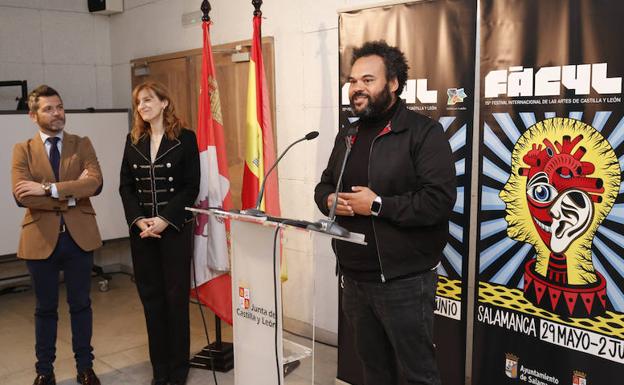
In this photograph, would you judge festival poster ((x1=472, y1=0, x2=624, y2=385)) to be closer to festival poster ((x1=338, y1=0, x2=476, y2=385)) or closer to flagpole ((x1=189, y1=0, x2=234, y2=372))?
festival poster ((x1=338, y1=0, x2=476, y2=385))

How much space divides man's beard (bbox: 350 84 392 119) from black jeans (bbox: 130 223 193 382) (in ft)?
4.54

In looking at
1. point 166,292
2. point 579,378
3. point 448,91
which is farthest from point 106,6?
point 579,378

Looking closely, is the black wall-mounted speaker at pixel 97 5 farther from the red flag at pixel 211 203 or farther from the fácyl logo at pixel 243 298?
the fácyl logo at pixel 243 298

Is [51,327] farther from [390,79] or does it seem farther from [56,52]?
[56,52]

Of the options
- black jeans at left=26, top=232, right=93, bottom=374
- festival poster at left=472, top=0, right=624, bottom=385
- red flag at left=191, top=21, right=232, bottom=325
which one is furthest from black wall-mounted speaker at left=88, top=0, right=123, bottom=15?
festival poster at left=472, top=0, right=624, bottom=385

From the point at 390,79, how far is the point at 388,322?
89 cm

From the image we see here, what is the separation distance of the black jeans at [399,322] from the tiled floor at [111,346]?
1203 mm

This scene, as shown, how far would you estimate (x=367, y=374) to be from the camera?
248 cm

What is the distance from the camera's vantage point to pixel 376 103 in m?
2.31

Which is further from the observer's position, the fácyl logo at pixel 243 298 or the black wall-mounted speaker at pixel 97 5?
the black wall-mounted speaker at pixel 97 5

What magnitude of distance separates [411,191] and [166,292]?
1.65m

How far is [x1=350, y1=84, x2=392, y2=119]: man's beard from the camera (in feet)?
7.57

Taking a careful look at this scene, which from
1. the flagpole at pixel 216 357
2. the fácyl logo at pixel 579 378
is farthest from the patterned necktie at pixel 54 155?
the fácyl logo at pixel 579 378

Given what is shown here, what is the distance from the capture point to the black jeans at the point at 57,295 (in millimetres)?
3264
